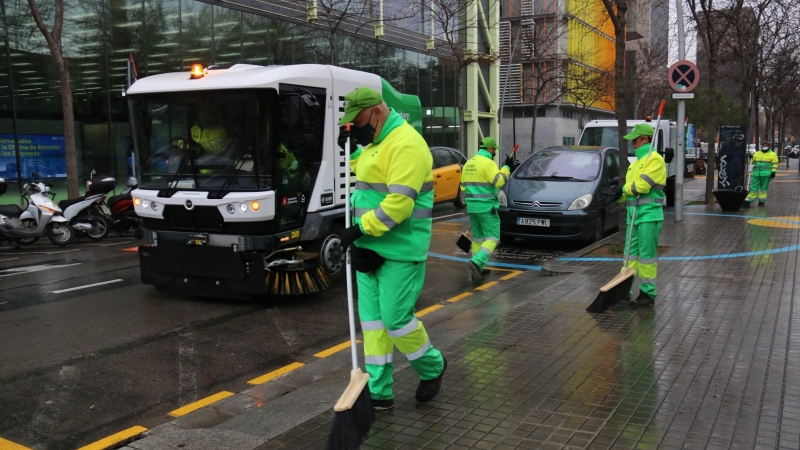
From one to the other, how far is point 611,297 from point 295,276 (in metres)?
3.36

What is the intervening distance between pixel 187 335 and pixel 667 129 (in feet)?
57.3

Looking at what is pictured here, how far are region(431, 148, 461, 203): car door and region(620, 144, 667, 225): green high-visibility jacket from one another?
32.3ft

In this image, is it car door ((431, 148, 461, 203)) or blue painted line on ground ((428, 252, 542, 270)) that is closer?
blue painted line on ground ((428, 252, 542, 270))

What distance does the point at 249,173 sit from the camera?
748 cm

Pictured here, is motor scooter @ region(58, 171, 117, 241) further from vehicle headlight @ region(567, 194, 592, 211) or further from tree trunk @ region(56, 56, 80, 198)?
vehicle headlight @ region(567, 194, 592, 211)

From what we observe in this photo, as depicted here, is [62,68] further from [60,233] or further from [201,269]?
[201,269]

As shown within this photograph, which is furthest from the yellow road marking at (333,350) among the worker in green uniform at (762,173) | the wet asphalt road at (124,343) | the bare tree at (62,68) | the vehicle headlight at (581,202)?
the worker in green uniform at (762,173)

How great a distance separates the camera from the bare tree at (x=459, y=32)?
84.6 feet

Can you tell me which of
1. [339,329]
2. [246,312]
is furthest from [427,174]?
[246,312]

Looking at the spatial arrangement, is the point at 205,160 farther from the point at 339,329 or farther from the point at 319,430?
the point at 319,430

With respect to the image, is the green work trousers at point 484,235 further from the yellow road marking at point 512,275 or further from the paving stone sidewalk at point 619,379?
the paving stone sidewalk at point 619,379

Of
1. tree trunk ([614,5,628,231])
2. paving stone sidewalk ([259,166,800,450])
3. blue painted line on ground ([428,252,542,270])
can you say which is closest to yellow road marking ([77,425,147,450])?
paving stone sidewalk ([259,166,800,450])

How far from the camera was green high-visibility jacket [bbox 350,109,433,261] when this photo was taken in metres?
4.06

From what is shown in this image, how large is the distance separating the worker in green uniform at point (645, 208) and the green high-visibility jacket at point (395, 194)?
363 cm
